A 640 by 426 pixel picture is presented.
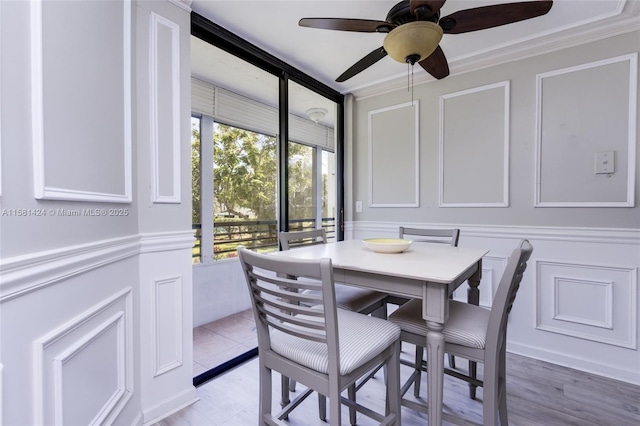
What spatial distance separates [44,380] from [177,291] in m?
0.84

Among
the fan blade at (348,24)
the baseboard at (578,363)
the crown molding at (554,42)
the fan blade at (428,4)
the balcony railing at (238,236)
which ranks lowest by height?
the baseboard at (578,363)

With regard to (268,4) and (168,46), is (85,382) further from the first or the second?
(268,4)

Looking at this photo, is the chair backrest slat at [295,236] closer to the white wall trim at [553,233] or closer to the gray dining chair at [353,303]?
the gray dining chair at [353,303]

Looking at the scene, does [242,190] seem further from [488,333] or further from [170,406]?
[488,333]

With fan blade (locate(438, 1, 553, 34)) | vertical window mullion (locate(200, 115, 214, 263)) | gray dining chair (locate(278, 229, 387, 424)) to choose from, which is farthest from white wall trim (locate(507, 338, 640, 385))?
vertical window mullion (locate(200, 115, 214, 263))

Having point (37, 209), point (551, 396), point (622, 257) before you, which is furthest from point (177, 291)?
point (622, 257)

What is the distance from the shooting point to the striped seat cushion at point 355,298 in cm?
159

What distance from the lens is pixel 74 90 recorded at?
3.14 feet

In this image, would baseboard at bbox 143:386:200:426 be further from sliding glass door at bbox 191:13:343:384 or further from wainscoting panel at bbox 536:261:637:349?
wainscoting panel at bbox 536:261:637:349

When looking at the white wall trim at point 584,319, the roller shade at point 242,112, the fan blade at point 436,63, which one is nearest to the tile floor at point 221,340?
the roller shade at point 242,112

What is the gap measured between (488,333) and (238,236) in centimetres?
269

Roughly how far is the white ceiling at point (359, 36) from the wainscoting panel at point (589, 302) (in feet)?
5.39

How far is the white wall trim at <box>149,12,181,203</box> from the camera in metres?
1.48

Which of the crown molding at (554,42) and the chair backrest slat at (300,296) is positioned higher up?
the crown molding at (554,42)
